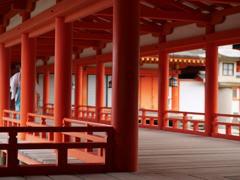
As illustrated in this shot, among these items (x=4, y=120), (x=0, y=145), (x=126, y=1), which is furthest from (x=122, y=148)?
(x=4, y=120)

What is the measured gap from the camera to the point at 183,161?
20.8ft

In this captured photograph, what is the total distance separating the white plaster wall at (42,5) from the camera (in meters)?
7.91

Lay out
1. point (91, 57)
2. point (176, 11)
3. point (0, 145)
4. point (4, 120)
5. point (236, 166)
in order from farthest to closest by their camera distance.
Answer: point (91, 57), point (4, 120), point (176, 11), point (236, 166), point (0, 145)

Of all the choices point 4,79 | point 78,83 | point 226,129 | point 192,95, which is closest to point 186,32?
point 226,129

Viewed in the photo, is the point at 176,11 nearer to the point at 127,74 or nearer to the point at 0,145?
the point at 127,74

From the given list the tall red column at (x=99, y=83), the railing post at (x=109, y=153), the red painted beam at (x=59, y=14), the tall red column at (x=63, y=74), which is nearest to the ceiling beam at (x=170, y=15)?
the red painted beam at (x=59, y=14)

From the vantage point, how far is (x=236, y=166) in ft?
19.5

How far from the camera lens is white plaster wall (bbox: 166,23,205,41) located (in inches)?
413

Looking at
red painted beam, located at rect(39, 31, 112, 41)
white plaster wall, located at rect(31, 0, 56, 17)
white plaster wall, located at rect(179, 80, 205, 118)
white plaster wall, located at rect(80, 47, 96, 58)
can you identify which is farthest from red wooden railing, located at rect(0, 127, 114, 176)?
white plaster wall, located at rect(179, 80, 205, 118)

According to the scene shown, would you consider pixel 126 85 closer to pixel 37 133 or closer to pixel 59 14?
pixel 59 14

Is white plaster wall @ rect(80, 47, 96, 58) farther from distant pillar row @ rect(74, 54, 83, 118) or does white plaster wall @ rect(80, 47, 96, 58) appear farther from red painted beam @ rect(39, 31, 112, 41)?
red painted beam @ rect(39, 31, 112, 41)

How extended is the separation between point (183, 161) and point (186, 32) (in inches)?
208

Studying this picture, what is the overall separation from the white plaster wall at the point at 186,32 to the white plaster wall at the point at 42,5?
13.5 ft

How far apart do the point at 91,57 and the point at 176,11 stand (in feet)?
21.2
